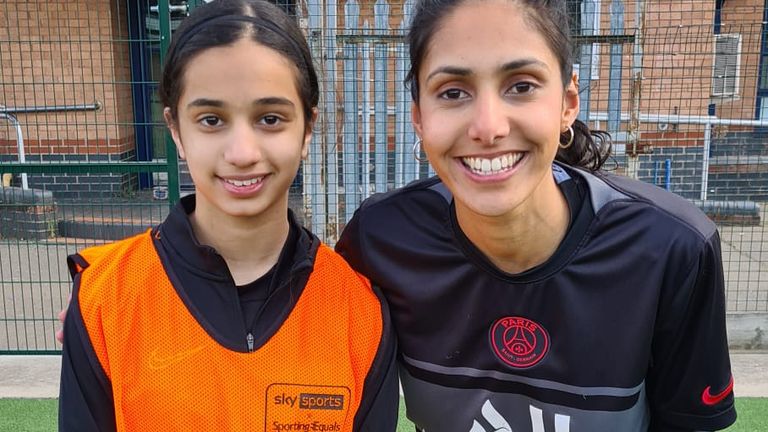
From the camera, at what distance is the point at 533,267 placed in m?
1.76

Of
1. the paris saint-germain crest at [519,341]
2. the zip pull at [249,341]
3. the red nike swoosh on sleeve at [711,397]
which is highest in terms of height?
the zip pull at [249,341]

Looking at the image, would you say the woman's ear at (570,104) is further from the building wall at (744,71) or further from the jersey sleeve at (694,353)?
the building wall at (744,71)

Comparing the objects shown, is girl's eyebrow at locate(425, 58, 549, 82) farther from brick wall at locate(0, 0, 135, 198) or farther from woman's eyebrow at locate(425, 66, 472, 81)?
brick wall at locate(0, 0, 135, 198)

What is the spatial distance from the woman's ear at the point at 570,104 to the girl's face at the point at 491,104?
88 millimetres

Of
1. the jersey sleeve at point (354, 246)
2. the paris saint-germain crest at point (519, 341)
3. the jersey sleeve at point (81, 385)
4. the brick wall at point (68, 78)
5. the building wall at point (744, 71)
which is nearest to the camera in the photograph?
the jersey sleeve at point (81, 385)

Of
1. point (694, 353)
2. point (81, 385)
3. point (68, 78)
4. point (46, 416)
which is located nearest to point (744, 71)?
point (68, 78)

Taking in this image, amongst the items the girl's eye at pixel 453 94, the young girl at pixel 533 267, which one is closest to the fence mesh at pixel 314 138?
the young girl at pixel 533 267

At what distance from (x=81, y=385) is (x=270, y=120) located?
2.27 feet

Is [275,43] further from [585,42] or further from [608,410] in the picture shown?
[585,42]

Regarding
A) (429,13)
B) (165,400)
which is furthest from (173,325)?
(429,13)

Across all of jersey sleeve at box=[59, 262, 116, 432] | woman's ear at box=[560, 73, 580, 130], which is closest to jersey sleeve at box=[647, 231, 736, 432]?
woman's ear at box=[560, 73, 580, 130]

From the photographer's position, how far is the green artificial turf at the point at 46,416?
3.45m

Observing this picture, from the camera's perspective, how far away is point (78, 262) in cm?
161

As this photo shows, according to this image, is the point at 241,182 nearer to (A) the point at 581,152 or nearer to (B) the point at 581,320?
(B) the point at 581,320
